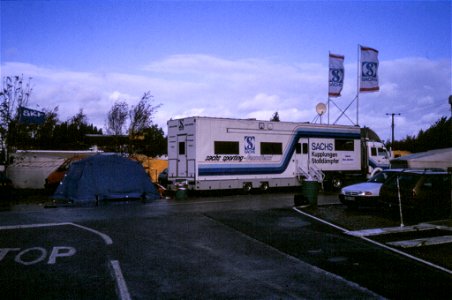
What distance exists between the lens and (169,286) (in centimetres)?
708

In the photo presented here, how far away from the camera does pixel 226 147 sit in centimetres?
2255

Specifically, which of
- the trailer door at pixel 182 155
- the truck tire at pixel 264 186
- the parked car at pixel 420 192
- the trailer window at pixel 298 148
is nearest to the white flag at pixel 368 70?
the trailer window at pixel 298 148

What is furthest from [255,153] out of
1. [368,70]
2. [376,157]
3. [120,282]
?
[120,282]

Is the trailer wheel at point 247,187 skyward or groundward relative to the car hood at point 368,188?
groundward

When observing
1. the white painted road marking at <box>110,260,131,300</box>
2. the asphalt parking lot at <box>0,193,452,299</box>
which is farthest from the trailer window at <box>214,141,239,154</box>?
the white painted road marking at <box>110,260,131,300</box>

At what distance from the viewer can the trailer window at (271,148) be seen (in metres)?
23.8

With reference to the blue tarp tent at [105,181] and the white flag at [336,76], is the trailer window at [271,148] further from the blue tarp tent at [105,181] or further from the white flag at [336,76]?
the white flag at [336,76]

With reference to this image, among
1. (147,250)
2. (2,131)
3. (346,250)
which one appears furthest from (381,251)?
(2,131)

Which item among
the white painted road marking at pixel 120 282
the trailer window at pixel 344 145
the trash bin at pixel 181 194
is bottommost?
the white painted road marking at pixel 120 282

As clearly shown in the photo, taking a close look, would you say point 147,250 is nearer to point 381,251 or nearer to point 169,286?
point 169,286

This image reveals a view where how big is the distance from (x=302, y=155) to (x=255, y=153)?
3197 millimetres

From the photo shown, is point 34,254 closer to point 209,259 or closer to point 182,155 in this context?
point 209,259

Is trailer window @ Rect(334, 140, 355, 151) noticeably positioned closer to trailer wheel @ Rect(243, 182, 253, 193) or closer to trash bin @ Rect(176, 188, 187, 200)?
trailer wheel @ Rect(243, 182, 253, 193)

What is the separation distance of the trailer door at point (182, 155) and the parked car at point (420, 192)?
33.4 ft
